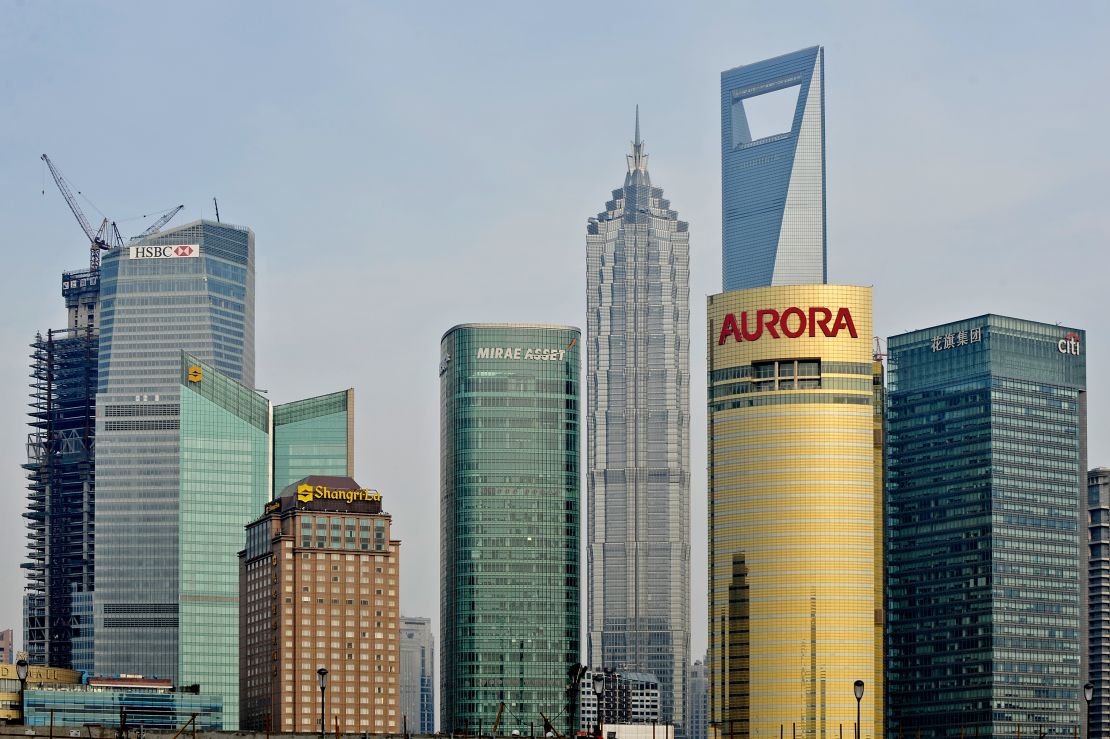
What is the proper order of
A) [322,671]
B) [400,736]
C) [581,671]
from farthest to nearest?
[400,736] < [581,671] < [322,671]

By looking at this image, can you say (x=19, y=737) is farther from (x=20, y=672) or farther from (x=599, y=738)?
(x=599, y=738)

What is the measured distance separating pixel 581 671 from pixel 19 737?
38946 mm

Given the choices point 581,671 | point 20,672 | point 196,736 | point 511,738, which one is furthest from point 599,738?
point 20,672

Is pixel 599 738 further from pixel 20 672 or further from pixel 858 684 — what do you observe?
pixel 20 672

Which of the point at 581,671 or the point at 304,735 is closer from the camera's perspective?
the point at 581,671

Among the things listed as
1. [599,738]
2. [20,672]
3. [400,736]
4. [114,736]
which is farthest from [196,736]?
[20,672]

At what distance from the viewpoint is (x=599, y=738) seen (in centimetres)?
15375

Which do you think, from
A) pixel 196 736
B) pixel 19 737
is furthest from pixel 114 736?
pixel 19 737

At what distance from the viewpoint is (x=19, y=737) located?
142 m

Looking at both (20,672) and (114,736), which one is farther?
(114,736)

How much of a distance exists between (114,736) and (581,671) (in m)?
39.5

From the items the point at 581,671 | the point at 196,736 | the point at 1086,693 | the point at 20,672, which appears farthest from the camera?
the point at 196,736

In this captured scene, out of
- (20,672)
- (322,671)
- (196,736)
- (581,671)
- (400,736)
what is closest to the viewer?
(20,672)

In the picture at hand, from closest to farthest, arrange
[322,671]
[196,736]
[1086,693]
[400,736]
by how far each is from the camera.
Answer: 1. [1086,693]
2. [322,671]
3. [196,736]
4. [400,736]
